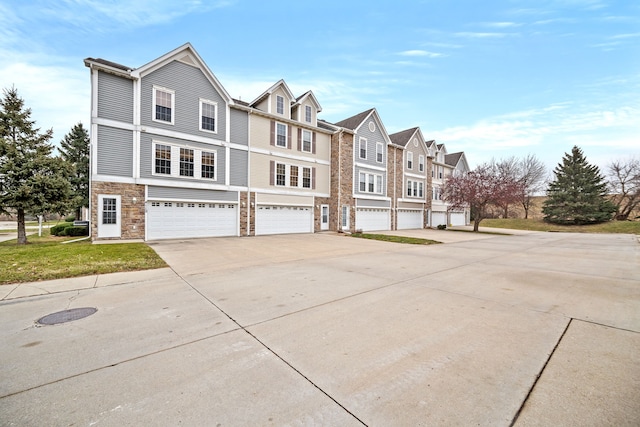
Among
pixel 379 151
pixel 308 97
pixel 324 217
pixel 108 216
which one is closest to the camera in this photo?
pixel 108 216

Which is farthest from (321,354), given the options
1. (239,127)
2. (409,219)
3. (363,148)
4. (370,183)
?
(409,219)

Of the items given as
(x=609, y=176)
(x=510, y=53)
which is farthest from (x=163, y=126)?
(x=609, y=176)

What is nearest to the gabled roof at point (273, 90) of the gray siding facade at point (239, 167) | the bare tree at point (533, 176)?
the gray siding facade at point (239, 167)

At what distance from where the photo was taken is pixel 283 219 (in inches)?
769

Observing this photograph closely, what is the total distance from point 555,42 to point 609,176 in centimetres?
3801

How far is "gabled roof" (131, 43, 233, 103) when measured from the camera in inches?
547

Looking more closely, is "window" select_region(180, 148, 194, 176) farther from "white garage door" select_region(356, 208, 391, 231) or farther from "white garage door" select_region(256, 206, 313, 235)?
"white garage door" select_region(356, 208, 391, 231)

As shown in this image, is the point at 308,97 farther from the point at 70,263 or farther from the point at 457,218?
the point at 457,218

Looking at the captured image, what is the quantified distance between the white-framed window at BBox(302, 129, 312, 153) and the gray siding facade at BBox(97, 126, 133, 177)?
36.3ft

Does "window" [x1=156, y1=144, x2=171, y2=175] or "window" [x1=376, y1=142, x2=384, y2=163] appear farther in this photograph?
"window" [x1=376, y1=142, x2=384, y2=163]

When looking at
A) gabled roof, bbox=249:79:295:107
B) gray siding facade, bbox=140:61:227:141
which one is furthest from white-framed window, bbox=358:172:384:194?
gray siding facade, bbox=140:61:227:141

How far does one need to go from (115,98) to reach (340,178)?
49.0ft

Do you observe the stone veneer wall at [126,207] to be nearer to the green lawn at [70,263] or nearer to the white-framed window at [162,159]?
the white-framed window at [162,159]

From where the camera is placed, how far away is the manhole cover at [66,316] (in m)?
4.10
